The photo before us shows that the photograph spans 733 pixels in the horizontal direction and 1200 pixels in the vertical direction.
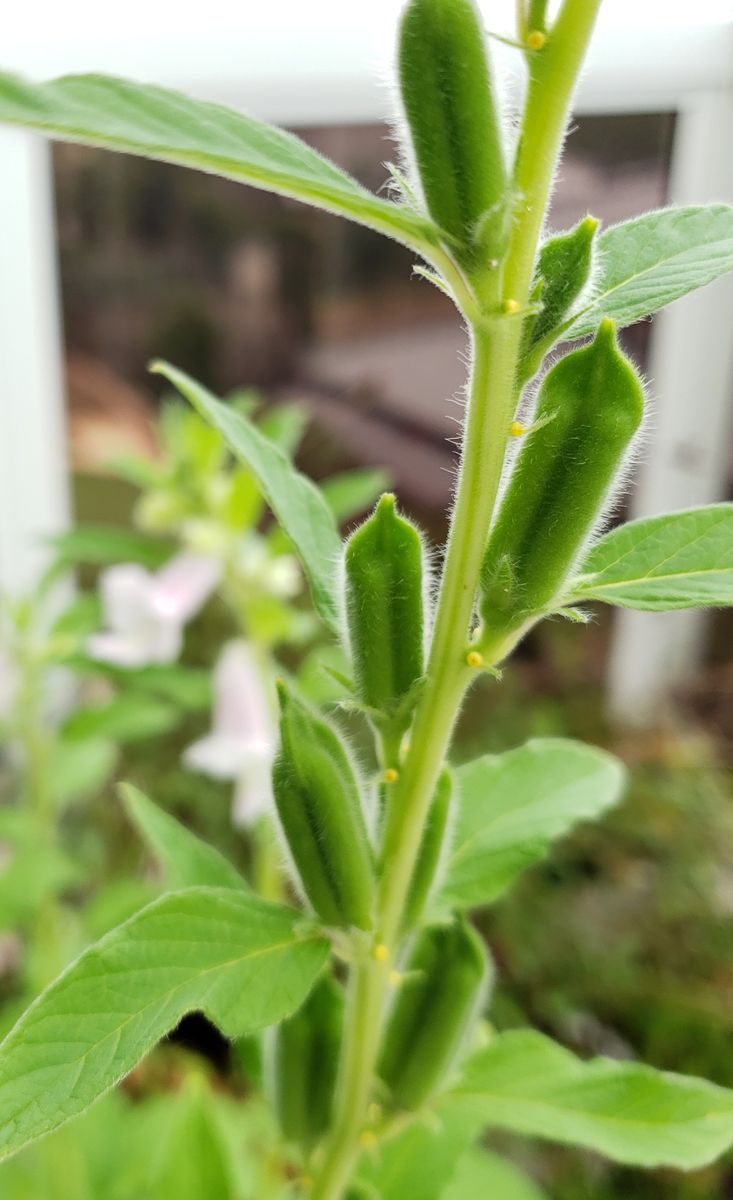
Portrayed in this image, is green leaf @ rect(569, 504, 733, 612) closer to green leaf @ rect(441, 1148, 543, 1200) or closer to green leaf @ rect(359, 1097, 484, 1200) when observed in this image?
green leaf @ rect(359, 1097, 484, 1200)

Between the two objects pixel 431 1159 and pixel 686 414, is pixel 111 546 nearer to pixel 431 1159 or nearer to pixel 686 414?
pixel 431 1159

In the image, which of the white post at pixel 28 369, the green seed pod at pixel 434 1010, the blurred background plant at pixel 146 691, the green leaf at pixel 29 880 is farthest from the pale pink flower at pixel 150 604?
the green seed pod at pixel 434 1010

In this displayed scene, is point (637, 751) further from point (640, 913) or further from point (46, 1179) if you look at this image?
point (46, 1179)

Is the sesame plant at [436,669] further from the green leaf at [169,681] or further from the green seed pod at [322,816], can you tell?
the green leaf at [169,681]

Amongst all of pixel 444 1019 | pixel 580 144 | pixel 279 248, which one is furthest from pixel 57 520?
pixel 444 1019

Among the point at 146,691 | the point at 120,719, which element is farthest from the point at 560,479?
the point at 146,691

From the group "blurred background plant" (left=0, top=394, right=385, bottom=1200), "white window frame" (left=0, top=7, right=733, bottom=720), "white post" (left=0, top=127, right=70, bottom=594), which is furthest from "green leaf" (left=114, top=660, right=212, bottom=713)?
"white post" (left=0, top=127, right=70, bottom=594)

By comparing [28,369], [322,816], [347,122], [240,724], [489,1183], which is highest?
[347,122]
